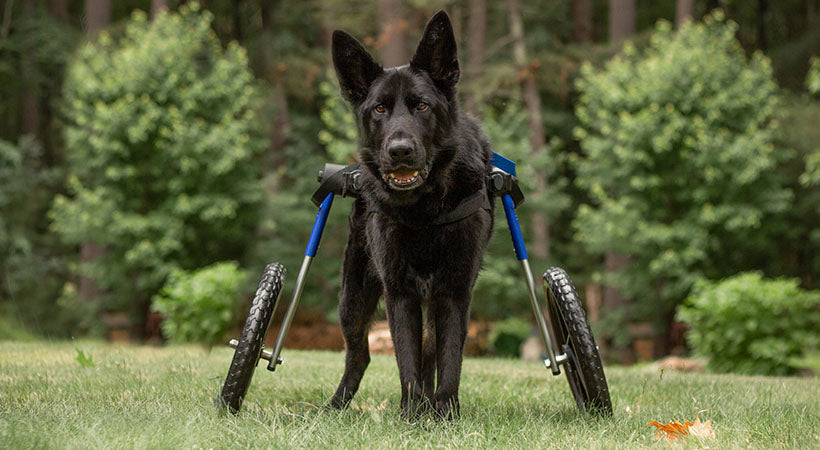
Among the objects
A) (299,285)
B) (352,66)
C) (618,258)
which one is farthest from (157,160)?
(352,66)

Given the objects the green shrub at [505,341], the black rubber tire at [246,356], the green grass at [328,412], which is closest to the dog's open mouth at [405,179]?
the black rubber tire at [246,356]

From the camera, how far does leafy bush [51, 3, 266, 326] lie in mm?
13375

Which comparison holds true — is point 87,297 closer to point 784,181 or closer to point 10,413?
point 10,413

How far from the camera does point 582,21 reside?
18969 millimetres

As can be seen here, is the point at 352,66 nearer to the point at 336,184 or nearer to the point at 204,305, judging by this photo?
the point at 336,184

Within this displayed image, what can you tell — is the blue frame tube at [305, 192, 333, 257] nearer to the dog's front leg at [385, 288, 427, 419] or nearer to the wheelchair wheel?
the dog's front leg at [385, 288, 427, 419]

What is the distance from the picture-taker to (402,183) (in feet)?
9.83

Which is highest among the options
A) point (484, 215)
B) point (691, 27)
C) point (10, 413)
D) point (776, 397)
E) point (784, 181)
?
point (691, 27)

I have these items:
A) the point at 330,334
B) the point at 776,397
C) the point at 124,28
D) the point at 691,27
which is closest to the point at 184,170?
the point at 330,334

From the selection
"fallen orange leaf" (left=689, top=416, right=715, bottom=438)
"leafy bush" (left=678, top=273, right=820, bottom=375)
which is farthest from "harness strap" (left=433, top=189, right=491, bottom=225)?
"leafy bush" (left=678, top=273, right=820, bottom=375)

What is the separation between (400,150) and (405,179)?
15 cm

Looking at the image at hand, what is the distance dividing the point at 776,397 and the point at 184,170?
11356 millimetres

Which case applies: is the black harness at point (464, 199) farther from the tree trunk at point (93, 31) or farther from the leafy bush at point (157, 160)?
the tree trunk at point (93, 31)

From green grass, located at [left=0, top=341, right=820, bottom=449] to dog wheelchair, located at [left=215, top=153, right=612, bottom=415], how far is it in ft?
0.44
